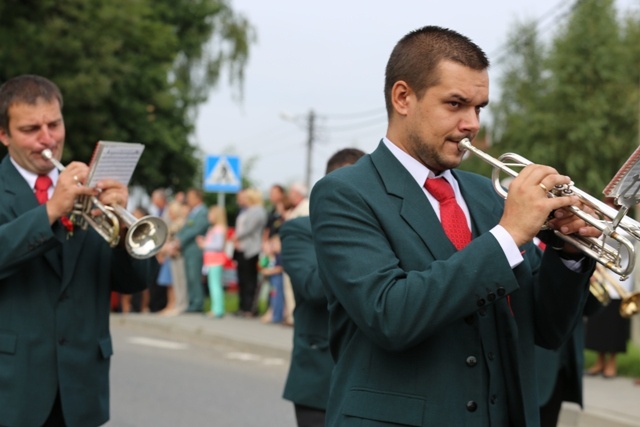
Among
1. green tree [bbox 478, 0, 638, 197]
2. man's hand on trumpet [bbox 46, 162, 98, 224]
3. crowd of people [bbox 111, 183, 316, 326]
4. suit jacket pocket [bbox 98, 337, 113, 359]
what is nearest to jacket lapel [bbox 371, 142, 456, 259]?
man's hand on trumpet [bbox 46, 162, 98, 224]

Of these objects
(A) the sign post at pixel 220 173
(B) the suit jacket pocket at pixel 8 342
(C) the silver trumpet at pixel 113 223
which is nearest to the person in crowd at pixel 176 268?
(A) the sign post at pixel 220 173

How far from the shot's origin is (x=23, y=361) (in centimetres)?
450

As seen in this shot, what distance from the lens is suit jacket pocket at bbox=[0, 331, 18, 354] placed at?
4496 millimetres

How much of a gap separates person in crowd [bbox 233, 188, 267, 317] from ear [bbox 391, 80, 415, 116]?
13.2 m

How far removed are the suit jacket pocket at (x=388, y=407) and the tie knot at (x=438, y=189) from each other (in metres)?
0.58

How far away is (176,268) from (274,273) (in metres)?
2.64

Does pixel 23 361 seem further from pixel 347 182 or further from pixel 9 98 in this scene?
pixel 347 182

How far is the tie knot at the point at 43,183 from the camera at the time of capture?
4824 millimetres

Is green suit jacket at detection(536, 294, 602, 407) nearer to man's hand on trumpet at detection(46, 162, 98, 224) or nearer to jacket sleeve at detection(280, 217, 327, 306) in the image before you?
jacket sleeve at detection(280, 217, 327, 306)

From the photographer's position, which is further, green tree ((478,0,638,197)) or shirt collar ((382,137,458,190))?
green tree ((478,0,638,197))

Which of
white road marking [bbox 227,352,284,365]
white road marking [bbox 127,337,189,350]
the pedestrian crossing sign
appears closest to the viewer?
white road marking [bbox 227,352,284,365]

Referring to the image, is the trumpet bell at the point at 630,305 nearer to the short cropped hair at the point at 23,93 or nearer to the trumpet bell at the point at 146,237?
the trumpet bell at the point at 146,237

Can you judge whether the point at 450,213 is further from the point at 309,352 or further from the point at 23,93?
the point at 309,352

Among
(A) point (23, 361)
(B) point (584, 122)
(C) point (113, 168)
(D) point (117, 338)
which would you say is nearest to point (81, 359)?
(A) point (23, 361)
